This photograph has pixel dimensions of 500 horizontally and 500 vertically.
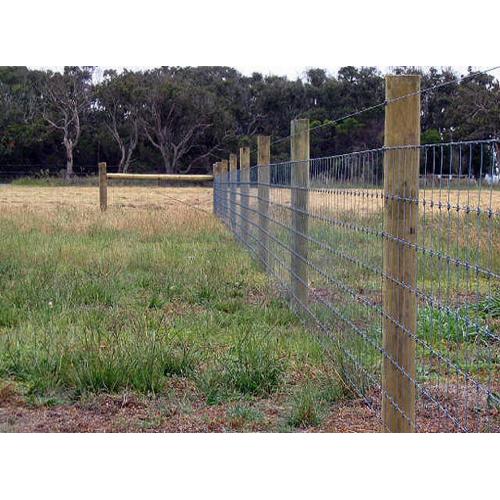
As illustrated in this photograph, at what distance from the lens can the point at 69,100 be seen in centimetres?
2411

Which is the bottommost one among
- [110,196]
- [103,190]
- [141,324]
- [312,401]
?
[312,401]

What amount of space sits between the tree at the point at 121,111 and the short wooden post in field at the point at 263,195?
14.5 meters

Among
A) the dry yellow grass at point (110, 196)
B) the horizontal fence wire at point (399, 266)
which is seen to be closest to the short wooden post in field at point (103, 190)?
the dry yellow grass at point (110, 196)

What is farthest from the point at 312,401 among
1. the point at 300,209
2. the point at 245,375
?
→ the point at 300,209

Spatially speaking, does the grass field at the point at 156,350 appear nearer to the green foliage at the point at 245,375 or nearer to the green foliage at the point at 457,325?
the green foliage at the point at 245,375

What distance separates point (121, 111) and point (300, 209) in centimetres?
1861

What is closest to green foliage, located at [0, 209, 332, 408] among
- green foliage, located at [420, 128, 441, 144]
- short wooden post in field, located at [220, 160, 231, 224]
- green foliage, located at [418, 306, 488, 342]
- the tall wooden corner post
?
green foliage, located at [418, 306, 488, 342]

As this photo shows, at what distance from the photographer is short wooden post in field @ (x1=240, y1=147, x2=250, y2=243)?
11.8m

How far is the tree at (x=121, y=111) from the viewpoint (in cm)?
2459

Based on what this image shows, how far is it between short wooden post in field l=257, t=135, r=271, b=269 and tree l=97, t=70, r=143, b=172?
14.5m

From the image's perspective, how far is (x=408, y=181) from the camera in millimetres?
4031

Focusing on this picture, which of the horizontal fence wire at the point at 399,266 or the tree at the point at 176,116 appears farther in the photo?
the tree at the point at 176,116

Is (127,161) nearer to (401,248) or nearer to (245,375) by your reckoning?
(245,375)

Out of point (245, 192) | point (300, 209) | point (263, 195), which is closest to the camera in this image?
point (300, 209)
